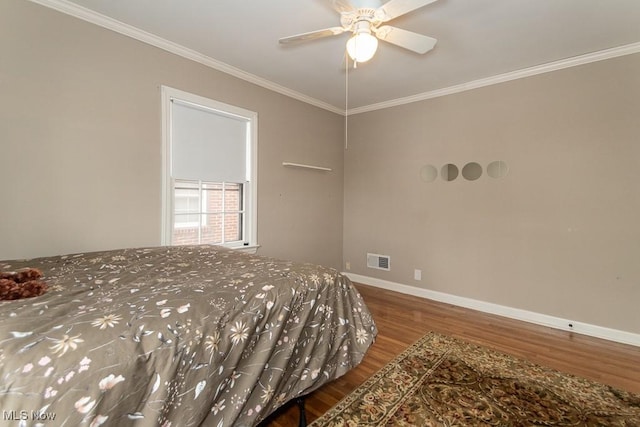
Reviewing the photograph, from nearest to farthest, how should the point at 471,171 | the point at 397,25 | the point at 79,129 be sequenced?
the point at 79,129
the point at 397,25
the point at 471,171

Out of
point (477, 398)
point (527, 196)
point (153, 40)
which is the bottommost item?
point (477, 398)

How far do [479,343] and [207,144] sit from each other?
3121mm

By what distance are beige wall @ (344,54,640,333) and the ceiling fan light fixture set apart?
211 centimetres

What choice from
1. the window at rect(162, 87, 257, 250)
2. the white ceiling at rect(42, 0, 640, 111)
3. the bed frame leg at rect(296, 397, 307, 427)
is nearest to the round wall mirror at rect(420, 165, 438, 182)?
the white ceiling at rect(42, 0, 640, 111)

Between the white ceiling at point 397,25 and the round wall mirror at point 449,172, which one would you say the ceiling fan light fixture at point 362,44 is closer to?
the white ceiling at point 397,25

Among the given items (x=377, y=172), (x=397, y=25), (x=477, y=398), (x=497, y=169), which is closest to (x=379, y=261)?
(x=377, y=172)

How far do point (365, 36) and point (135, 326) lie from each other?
189 cm

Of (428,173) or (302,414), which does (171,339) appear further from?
(428,173)

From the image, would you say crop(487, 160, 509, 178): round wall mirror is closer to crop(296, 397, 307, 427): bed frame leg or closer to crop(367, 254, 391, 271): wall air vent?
crop(367, 254, 391, 271): wall air vent

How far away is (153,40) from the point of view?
246 cm

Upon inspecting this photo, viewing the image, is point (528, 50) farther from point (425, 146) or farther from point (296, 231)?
point (296, 231)

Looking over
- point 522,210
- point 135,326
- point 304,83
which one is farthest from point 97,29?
point 522,210

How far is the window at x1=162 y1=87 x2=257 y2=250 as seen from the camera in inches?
104

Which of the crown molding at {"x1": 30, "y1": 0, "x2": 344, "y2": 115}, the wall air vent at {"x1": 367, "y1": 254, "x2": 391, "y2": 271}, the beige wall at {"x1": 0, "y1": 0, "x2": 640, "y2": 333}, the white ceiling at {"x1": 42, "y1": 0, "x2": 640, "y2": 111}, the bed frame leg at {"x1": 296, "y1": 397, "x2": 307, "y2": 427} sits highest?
the white ceiling at {"x1": 42, "y1": 0, "x2": 640, "y2": 111}
